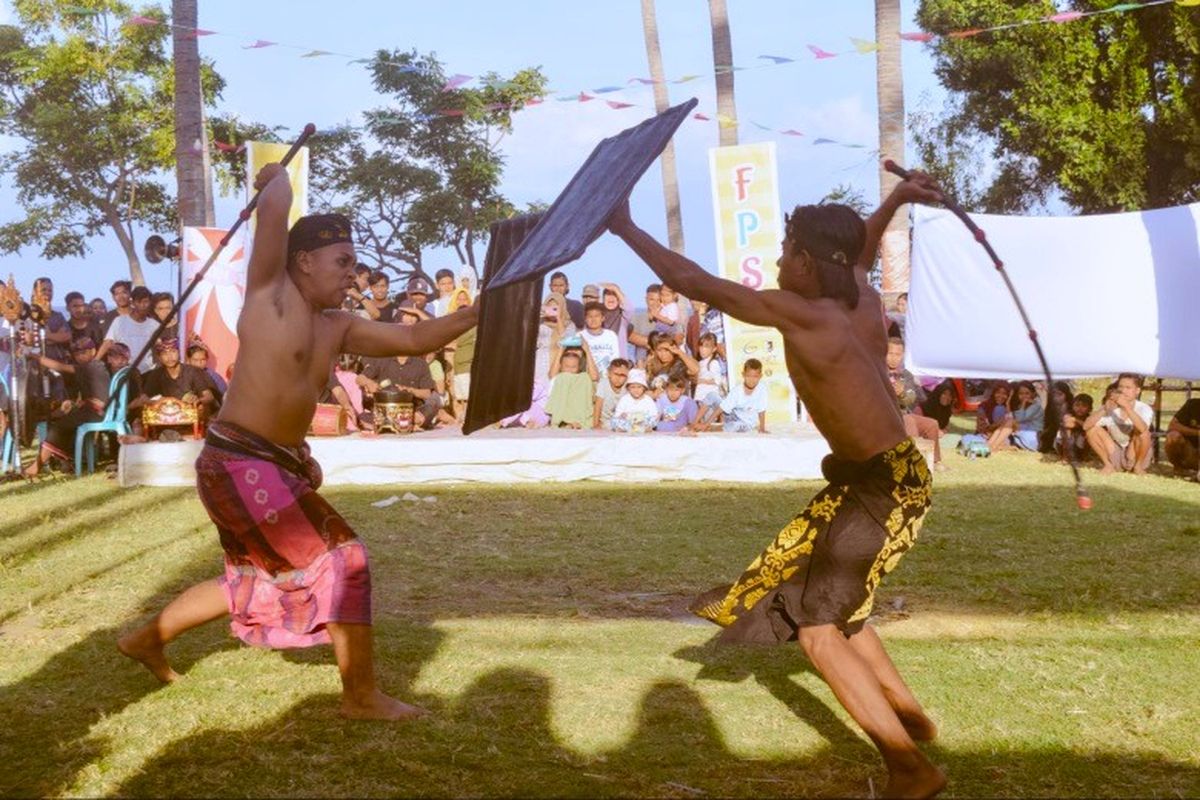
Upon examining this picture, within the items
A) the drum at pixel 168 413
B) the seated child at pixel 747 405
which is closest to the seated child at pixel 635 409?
the seated child at pixel 747 405

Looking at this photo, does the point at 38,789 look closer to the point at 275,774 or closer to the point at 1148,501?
the point at 275,774

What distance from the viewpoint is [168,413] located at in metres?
12.2

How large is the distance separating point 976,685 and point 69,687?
3.50 metres

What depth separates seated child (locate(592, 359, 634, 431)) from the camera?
13.7 metres

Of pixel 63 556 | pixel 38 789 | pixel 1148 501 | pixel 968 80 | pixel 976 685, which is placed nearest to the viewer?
pixel 38 789

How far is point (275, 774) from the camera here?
3.88m

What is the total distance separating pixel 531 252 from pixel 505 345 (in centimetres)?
67

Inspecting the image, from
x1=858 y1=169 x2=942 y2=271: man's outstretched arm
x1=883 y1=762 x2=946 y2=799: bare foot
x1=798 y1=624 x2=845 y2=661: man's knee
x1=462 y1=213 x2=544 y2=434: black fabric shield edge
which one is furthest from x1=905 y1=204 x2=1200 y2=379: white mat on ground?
x1=883 y1=762 x2=946 y2=799: bare foot

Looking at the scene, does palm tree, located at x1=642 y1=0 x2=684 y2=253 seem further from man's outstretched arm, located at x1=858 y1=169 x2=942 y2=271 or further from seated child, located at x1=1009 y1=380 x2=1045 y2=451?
man's outstretched arm, located at x1=858 y1=169 x2=942 y2=271

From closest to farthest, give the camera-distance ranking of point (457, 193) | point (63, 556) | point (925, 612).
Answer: point (925, 612) → point (63, 556) → point (457, 193)

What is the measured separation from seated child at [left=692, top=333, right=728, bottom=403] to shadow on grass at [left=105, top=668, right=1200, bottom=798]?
985 cm

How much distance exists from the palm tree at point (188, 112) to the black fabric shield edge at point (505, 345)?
12.3m

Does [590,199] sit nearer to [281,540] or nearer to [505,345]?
[505,345]

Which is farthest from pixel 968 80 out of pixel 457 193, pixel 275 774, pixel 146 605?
pixel 275 774
